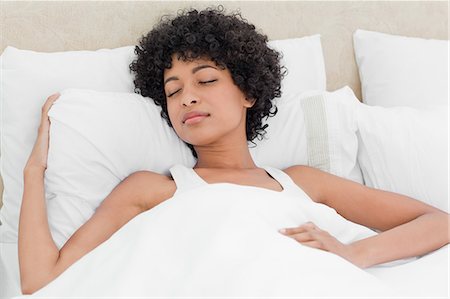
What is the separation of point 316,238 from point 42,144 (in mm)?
656

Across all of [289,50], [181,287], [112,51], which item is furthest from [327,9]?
[181,287]

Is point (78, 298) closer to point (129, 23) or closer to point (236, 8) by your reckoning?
point (129, 23)

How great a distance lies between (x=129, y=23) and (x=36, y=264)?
0.78 m

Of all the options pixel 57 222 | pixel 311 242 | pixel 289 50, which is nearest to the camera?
pixel 311 242

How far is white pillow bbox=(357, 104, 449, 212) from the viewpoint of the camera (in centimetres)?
174

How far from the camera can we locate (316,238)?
1281 mm

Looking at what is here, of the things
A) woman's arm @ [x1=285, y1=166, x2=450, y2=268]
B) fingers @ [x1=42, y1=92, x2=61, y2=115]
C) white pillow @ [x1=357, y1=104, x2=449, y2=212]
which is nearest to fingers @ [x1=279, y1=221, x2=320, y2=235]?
woman's arm @ [x1=285, y1=166, x2=450, y2=268]

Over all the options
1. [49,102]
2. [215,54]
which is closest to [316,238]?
[215,54]

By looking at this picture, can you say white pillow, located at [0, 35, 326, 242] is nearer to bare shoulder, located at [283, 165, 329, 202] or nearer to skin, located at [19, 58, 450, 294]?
skin, located at [19, 58, 450, 294]

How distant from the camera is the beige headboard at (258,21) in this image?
5.56 feet

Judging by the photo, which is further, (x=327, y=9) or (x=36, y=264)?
(x=327, y=9)

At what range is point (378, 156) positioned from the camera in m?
1.79

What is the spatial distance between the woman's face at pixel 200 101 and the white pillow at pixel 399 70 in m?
0.64

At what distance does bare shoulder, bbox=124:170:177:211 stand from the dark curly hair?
0.20 meters
